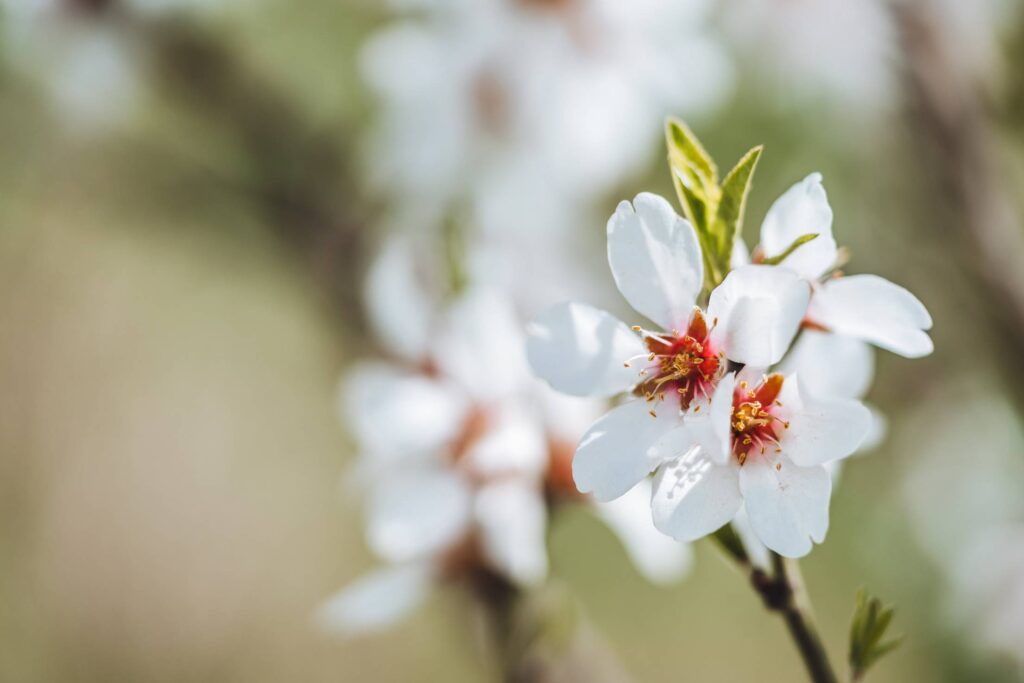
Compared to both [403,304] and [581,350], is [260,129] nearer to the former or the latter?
[403,304]

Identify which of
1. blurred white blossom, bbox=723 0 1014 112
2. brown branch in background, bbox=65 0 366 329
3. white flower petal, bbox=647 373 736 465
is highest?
brown branch in background, bbox=65 0 366 329

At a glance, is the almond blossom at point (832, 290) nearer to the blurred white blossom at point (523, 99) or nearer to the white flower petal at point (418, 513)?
the white flower petal at point (418, 513)

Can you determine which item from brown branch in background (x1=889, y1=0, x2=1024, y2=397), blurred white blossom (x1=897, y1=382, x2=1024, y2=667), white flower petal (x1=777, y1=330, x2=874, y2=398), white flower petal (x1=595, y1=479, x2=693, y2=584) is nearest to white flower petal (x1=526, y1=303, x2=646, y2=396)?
white flower petal (x1=777, y1=330, x2=874, y2=398)

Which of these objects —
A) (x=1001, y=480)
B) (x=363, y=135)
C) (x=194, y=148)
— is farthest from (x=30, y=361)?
(x=1001, y=480)

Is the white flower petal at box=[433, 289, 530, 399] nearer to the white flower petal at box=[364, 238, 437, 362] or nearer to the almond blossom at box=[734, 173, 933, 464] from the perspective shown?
the white flower petal at box=[364, 238, 437, 362]

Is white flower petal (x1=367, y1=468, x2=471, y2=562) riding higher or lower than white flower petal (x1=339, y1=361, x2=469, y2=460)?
lower

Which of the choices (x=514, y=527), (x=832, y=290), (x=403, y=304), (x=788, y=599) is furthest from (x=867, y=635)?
(x=403, y=304)

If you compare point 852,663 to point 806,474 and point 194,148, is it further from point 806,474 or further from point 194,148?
point 194,148
